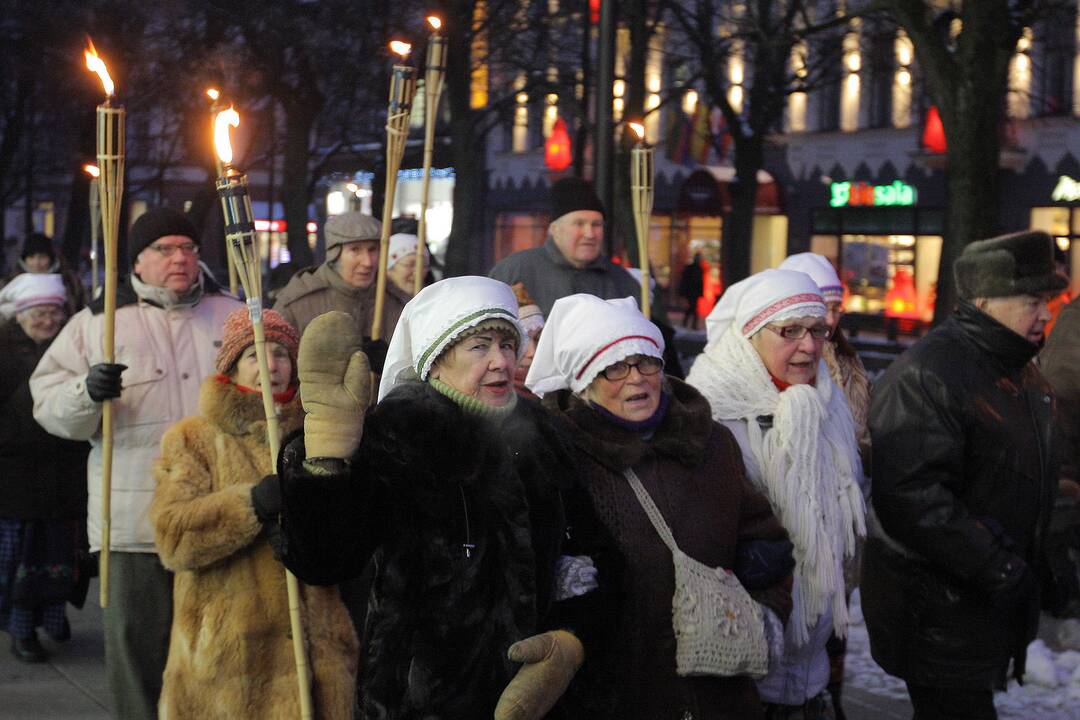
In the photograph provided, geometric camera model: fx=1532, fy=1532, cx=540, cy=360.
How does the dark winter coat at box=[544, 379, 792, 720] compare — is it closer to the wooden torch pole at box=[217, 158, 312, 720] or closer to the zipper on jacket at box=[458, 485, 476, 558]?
the zipper on jacket at box=[458, 485, 476, 558]

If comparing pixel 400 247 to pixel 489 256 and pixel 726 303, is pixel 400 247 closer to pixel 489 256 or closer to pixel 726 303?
pixel 726 303

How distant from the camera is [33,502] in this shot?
7.36m

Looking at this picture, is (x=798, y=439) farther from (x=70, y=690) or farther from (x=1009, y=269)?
(x=70, y=690)

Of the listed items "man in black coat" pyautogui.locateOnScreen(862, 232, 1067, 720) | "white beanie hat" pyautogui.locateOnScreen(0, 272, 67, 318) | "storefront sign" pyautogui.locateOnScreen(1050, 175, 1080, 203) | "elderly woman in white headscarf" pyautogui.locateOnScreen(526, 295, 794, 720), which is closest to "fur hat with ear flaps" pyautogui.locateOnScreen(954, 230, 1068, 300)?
"man in black coat" pyautogui.locateOnScreen(862, 232, 1067, 720)

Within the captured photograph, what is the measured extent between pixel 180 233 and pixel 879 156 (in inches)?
1191

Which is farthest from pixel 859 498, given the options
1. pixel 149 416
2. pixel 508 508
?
pixel 149 416

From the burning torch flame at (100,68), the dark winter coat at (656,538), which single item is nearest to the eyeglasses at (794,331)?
the dark winter coat at (656,538)

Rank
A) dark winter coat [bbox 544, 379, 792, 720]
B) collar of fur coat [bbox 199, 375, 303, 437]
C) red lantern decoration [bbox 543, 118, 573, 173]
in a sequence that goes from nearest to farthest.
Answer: dark winter coat [bbox 544, 379, 792, 720], collar of fur coat [bbox 199, 375, 303, 437], red lantern decoration [bbox 543, 118, 573, 173]

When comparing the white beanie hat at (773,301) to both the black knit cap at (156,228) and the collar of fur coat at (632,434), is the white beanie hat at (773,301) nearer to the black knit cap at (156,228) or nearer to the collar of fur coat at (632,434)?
the collar of fur coat at (632,434)

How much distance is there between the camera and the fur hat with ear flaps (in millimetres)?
4496

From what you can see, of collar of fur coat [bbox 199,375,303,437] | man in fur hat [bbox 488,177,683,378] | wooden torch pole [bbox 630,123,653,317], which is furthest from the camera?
man in fur hat [bbox 488,177,683,378]

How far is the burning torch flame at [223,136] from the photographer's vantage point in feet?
14.9

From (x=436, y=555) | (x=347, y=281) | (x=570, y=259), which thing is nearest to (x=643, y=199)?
(x=570, y=259)

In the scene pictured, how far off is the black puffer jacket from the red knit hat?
1.80 meters
